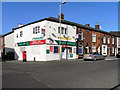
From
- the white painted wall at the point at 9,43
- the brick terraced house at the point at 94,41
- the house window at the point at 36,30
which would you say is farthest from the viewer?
the white painted wall at the point at 9,43

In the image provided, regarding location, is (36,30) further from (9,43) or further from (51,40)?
(9,43)

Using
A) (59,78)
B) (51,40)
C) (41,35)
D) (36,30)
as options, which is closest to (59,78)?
(59,78)

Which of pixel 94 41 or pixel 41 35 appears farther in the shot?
pixel 94 41

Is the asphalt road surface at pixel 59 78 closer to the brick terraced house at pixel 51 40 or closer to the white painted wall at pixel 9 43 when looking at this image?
the brick terraced house at pixel 51 40

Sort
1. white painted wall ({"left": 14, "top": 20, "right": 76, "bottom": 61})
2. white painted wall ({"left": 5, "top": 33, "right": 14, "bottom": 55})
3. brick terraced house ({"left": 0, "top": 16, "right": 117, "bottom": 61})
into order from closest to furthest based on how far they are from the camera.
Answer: white painted wall ({"left": 14, "top": 20, "right": 76, "bottom": 61}), brick terraced house ({"left": 0, "top": 16, "right": 117, "bottom": 61}), white painted wall ({"left": 5, "top": 33, "right": 14, "bottom": 55})

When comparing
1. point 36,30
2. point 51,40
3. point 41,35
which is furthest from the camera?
point 36,30

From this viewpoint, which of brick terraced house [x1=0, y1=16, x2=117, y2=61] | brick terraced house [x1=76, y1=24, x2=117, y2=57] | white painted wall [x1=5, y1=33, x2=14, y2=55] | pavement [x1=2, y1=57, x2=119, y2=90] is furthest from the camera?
white painted wall [x1=5, y1=33, x2=14, y2=55]

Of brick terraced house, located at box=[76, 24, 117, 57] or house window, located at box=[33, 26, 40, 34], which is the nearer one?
house window, located at box=[33, 26, 40, 34]

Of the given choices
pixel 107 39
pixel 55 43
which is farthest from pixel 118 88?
pixel 107 39

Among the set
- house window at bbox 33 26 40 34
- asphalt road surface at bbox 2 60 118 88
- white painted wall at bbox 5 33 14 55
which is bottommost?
asphalt road surface at bbox 2 60 118 88

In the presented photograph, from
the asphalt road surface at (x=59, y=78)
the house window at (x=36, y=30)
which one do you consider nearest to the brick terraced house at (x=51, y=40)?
the house window at (x=36, y=30)

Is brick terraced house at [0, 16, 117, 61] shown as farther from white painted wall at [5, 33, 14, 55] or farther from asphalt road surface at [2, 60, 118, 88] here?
asphalt road surface at [2, 60, 118, 88]

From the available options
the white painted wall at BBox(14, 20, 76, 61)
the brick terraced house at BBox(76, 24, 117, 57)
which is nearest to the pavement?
the white painted wall at BBox(14, 20, 76, 61)

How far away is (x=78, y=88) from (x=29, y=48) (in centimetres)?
1953
